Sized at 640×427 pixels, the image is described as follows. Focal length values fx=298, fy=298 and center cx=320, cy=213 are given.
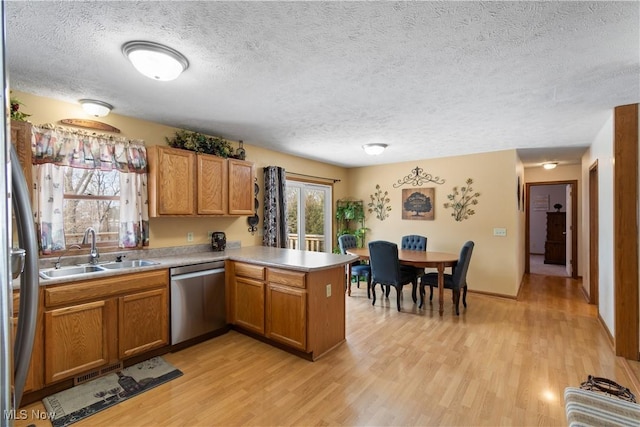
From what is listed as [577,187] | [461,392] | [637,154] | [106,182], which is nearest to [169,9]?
[106,182]

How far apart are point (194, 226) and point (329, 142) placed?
2.14 m

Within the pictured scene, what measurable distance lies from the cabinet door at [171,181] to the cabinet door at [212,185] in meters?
0.09

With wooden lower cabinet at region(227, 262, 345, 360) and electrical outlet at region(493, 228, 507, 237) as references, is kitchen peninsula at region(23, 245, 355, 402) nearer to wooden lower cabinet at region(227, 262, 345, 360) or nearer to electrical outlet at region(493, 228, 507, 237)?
wooden lower cabinet at region(227, 262, 345, 360)

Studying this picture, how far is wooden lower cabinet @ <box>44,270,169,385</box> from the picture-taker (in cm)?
220

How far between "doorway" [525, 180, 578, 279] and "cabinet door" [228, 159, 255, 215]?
18.9ft

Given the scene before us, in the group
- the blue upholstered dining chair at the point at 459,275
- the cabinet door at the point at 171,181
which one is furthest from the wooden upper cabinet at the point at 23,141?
the blue upholstered dining chair at the point at 459,275

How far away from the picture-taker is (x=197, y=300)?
307 cm

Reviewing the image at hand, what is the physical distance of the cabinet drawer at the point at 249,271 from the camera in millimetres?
3084

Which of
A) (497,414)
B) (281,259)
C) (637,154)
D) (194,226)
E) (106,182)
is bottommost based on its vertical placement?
(497,414)

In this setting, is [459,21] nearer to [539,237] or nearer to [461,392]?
[461,392]

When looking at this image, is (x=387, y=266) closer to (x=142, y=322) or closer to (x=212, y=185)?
(x=212, y=185)

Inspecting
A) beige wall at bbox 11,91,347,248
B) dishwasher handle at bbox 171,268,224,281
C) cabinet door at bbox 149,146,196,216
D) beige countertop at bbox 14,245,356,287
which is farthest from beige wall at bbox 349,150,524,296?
cabinet door at bbox 149,146,196,216

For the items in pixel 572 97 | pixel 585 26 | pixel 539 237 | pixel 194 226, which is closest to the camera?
pixel 585 26

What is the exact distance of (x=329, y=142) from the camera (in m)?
4.26
